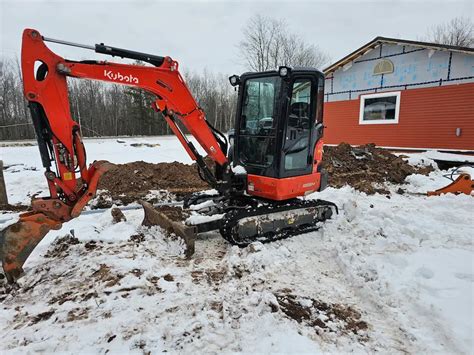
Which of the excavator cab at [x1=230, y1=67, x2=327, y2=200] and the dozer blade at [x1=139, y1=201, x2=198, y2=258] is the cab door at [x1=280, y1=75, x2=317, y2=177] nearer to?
the excavator cab at [x1=230, y1=67, x2=327, y2=200]

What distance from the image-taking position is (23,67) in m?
3.10

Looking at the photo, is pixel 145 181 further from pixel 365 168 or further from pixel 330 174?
pixel 365 168

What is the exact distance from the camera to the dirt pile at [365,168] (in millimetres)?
9080

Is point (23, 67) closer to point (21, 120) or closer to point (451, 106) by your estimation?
point (451, 106)

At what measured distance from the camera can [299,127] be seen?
15.3 ft

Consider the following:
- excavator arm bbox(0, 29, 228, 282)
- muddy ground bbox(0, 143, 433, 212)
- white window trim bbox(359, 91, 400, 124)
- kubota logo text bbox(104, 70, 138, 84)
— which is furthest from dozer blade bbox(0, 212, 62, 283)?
white window trim bbox(359, 91, 400, 124)

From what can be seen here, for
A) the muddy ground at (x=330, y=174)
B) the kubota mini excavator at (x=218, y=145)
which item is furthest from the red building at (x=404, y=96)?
the kubota mini excavator at (x=218, y=145)

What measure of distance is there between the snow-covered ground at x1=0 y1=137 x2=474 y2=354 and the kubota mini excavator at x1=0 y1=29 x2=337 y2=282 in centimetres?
44

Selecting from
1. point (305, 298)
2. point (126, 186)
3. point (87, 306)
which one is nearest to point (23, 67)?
point (87, 306)

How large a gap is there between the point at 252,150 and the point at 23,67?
312 cm

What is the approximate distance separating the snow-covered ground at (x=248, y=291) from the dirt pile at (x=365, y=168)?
12.8 feet

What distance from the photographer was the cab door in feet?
14.8

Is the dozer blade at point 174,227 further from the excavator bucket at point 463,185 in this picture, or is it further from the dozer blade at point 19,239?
the excavator bucket at point 463,185

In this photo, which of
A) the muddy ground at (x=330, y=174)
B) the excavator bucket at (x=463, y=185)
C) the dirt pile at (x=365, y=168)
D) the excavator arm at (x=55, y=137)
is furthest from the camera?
the dirt pile at (x=365, y=168)
